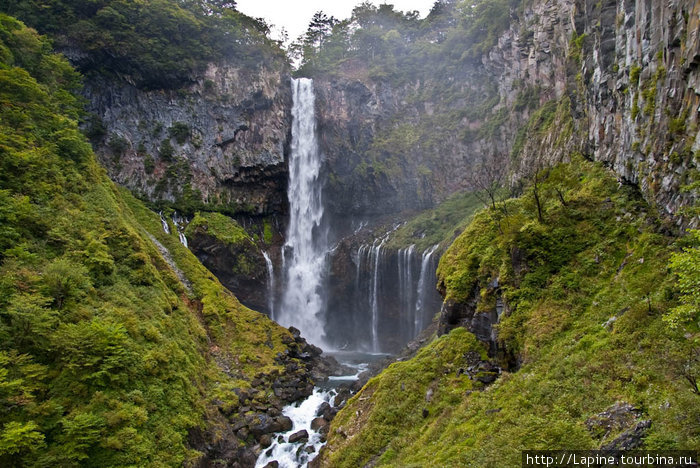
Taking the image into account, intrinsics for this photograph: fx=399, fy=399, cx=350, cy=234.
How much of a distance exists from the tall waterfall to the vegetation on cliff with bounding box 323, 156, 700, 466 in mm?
23489

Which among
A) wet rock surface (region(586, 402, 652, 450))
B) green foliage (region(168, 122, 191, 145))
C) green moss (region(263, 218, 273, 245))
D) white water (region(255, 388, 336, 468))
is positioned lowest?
white water (region(255, 388, 336, 468))

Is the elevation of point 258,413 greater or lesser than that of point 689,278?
lesser

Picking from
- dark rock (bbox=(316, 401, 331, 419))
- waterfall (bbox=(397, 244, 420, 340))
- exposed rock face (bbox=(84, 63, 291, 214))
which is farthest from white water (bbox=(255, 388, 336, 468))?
exposed rock face (bbox=(84, 63, 291, 214))

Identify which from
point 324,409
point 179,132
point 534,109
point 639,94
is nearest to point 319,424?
point 324,409

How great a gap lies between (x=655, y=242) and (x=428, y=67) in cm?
4229

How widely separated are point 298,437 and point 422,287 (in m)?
17.8

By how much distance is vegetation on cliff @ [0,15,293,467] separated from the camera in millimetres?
11594

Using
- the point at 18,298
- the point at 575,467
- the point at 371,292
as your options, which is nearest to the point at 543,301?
the point at 575,467

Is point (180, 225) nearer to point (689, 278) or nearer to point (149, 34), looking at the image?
point (149, 34)

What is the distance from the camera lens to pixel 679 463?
5.62 m

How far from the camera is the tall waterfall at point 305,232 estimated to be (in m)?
39.8

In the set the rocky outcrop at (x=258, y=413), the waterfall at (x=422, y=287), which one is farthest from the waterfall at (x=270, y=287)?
the waterfall at (x=422, y=287)

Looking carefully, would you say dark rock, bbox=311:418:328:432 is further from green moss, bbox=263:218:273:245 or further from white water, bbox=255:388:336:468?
green moss, bbox=263:218:273:245

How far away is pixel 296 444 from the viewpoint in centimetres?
1820
